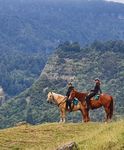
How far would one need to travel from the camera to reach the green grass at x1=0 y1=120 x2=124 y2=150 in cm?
1723

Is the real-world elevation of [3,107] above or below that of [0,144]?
below

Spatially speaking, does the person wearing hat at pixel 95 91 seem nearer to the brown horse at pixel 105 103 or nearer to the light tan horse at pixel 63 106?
the brown horse at pixel 105 103

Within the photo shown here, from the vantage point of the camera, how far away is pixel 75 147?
17219 mm

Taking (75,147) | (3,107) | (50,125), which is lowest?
(3,107)

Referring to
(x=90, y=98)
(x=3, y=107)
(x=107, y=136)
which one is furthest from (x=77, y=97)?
(x=3, y=107)

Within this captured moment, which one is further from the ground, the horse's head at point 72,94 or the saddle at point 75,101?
the horse's head at point 72,94

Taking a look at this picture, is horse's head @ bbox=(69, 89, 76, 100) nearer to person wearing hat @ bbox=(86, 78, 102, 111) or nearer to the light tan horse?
the light tan horse

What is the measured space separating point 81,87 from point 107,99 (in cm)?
16135

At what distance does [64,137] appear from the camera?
24.0 m

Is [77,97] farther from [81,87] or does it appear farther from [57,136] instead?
[81,87]

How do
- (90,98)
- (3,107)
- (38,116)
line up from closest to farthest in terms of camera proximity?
(90,98) < (38,116) < (3,107)

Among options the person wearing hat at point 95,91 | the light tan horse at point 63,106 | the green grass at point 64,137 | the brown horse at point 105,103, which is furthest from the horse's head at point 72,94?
the green grass at point 64,137

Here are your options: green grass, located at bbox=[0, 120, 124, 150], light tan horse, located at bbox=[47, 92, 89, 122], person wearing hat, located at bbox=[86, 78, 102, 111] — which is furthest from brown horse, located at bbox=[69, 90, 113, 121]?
green grass, located at bbox=[0, 120, 124, 150]

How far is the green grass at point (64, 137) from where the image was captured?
17.2 m
